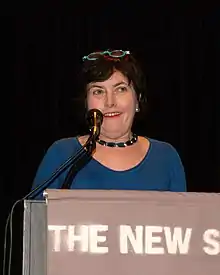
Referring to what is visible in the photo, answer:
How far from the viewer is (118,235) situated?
4.14 ft

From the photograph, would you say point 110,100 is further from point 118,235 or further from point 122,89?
point 118,235

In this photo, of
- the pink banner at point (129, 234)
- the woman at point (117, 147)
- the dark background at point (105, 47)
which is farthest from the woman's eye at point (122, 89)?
the dark background at point (105, 47)

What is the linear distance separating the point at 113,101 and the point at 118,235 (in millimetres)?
571

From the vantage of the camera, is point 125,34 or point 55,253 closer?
point 55,253

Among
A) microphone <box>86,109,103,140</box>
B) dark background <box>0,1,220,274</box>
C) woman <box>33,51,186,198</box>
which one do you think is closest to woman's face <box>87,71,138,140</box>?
woman <box>33,51,186,198</box>

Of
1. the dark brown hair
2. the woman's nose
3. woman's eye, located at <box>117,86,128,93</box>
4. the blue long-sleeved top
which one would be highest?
the dark brown hair

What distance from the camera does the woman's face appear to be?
176 cm

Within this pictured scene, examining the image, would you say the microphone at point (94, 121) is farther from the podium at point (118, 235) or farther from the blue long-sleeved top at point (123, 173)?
the blue long-sleeved top at point (123, 173)

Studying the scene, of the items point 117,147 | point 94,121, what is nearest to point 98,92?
point 117,147

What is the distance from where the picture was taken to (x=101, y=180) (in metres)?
1.70

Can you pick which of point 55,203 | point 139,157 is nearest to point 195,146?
point 139,157

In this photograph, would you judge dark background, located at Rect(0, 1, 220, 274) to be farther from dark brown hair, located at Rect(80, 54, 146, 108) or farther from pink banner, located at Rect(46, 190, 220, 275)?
pink banner, located at Rect(46, 190, 220, 275)

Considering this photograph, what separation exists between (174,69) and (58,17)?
1.89 ft

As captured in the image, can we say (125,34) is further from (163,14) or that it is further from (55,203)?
(55,203)
